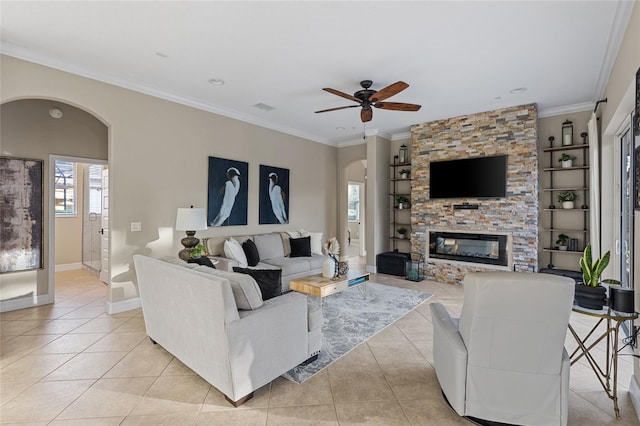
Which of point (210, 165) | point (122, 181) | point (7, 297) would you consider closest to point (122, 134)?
point (122, 181)

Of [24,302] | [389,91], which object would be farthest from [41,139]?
[389,91]

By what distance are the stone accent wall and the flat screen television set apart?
0.09m

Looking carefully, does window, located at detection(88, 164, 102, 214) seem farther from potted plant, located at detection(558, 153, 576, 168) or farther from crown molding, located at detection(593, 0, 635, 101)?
potted plant, located at detection(558, 153, 576, 168)

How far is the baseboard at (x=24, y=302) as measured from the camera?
13.0 feet

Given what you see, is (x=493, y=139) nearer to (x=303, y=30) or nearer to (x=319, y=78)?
(x=319, y=78)

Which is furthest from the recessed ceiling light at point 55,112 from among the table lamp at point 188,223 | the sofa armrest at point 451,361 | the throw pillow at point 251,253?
the sofa armrest at point 451,361

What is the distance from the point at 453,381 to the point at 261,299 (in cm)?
144

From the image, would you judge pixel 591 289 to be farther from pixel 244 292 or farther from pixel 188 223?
pixel 188 223

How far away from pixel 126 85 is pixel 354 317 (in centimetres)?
421

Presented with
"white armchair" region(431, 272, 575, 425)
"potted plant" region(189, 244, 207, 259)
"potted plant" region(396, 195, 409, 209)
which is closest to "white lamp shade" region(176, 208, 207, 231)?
"potted plant" region(189, 244, 207, 259)

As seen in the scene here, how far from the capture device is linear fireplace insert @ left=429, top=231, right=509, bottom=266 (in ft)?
17.7

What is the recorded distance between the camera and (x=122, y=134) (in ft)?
13.3

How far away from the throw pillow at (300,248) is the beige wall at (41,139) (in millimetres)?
3498

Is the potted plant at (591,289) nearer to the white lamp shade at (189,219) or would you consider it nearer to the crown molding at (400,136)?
the white lamp shade at (189,219)
